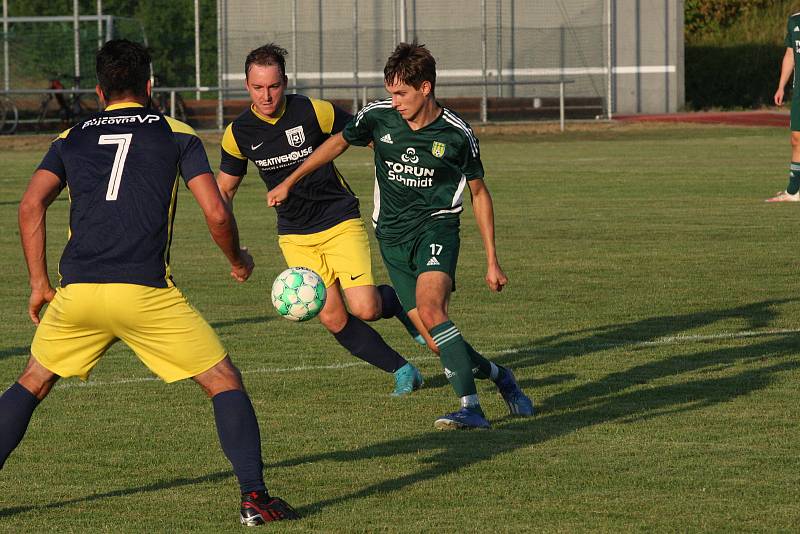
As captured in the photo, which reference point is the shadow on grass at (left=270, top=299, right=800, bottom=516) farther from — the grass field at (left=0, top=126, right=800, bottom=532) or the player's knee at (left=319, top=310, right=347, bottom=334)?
the player's knee at (left=319, top=310, right=347, bottom=334)

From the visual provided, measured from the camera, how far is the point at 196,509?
5.75 meters

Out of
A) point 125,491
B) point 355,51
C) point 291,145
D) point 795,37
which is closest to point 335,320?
point 291,145

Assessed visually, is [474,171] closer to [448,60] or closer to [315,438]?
[315,438]

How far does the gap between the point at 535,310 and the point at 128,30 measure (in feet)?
111

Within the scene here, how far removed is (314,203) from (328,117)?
546 millimetres

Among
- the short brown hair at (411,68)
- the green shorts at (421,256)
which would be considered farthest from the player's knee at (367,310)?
the short brown hair at (411,68)

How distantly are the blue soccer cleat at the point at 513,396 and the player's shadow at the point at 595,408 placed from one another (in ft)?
0.28

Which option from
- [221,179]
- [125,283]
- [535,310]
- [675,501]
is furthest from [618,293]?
[125,283]

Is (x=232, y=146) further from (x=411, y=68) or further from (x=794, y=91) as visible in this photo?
(x=794, y=91)

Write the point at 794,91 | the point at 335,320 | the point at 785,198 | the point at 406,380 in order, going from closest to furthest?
the point at 406,380
the point at 335,320
the point at 794,91
the point at 785,198

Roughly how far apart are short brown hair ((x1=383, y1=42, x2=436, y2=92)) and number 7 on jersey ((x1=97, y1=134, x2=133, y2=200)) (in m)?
2.04

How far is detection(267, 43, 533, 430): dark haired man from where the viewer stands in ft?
23.5

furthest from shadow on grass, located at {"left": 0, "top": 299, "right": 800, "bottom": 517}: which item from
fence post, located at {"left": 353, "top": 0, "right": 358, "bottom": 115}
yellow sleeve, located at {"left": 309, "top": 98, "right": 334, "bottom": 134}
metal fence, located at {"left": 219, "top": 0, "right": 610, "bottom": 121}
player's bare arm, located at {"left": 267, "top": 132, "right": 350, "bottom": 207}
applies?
metal fence, located at {"left": 219, "top": 0, "right": 610, "bottom": 121}

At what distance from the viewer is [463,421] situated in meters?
7.09
